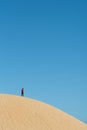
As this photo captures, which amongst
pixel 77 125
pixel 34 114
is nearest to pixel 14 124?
pixel 34 114

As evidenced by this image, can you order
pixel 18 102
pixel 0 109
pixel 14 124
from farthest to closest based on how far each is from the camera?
pixel 18 102, pixel 0 109, pixel 14 124

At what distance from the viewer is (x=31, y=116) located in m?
41.7

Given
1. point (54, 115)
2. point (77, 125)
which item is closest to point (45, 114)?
point (54, 115)

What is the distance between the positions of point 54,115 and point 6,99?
6.18m

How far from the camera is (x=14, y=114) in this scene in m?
40.7

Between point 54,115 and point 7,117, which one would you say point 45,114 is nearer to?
point 54,115

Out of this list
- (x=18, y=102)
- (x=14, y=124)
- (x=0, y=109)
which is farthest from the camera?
(x=18, y=102)

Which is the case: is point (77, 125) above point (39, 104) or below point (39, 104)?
below

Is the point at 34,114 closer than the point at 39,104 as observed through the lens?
Yes

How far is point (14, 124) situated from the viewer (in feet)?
128

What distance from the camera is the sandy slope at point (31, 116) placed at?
39.4 m

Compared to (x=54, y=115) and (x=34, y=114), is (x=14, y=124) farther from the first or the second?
(x=54, y=115)

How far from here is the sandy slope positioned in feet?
129

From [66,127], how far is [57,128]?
1786 mm
